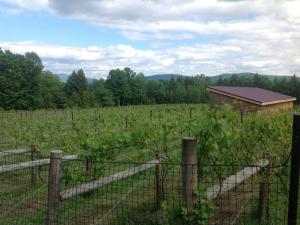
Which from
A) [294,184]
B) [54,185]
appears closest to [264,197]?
[294,184]

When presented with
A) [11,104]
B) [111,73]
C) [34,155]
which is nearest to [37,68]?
[11,104]

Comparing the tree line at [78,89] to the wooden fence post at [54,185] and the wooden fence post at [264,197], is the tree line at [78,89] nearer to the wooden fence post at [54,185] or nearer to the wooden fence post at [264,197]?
the wooden fence post at [54,185]

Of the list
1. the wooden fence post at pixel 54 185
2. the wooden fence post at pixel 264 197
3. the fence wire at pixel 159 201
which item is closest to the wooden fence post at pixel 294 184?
the fence wire at pixel 159 201

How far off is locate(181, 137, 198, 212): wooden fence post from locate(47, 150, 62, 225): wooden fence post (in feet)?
4.84

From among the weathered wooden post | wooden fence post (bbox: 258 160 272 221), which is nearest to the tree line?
the weathered wooden post

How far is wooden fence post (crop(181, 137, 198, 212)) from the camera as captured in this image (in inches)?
167

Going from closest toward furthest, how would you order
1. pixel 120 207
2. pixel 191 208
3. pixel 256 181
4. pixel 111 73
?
pixel 191 208, pixel 256 181, pixel 120 207, pixel 111 73

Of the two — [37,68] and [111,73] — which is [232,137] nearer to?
[37,68]

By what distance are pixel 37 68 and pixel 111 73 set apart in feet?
53.0

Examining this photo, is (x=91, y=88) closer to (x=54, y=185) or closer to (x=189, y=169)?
(x=54, y=185)

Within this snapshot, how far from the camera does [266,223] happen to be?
5.20 m

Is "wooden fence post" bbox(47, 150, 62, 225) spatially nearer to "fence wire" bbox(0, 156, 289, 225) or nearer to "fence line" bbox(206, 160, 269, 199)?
"fence wire" bbox(0, 156, 289, 225)

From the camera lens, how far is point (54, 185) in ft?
15.3

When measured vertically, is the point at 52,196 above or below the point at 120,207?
above
